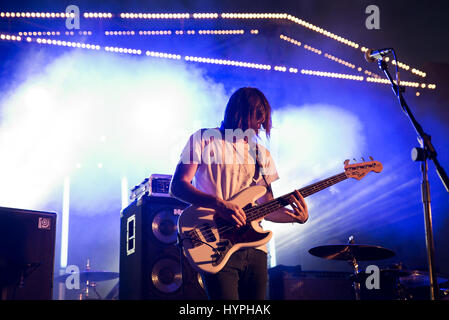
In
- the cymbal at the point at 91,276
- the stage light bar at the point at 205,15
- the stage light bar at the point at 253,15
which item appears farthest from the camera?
the stage light bar at the point at 253,15

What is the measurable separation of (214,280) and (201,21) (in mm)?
4633

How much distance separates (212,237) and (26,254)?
177cm

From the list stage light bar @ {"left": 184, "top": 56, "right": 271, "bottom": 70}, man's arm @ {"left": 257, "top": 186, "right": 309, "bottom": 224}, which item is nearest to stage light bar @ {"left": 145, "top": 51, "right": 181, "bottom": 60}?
stage light bar @ {"left": 184, "top": 56, "right": 271, "bottom": 70}

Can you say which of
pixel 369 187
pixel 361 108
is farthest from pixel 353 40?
pixel 369 187

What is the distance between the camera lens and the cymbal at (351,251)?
A: 4836mm

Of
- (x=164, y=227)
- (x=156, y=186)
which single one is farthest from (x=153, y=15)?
(x=164, y=227)

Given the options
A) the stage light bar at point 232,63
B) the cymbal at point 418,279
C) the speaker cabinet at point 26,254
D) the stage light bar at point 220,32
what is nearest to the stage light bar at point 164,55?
the stage light bar at point 232,63

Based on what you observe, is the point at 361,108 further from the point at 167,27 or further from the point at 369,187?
the point at 167,27

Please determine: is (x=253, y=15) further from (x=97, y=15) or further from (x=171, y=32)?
(x=97, y=15)

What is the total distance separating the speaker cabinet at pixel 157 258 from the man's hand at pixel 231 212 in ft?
5.13

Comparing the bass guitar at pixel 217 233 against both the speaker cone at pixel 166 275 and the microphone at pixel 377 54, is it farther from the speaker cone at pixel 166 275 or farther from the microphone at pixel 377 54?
the speaker cone at pixel 166 275

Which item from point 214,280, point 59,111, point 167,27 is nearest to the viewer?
point 214,280

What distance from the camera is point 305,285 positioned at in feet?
18.3

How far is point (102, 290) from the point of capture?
7.65m
